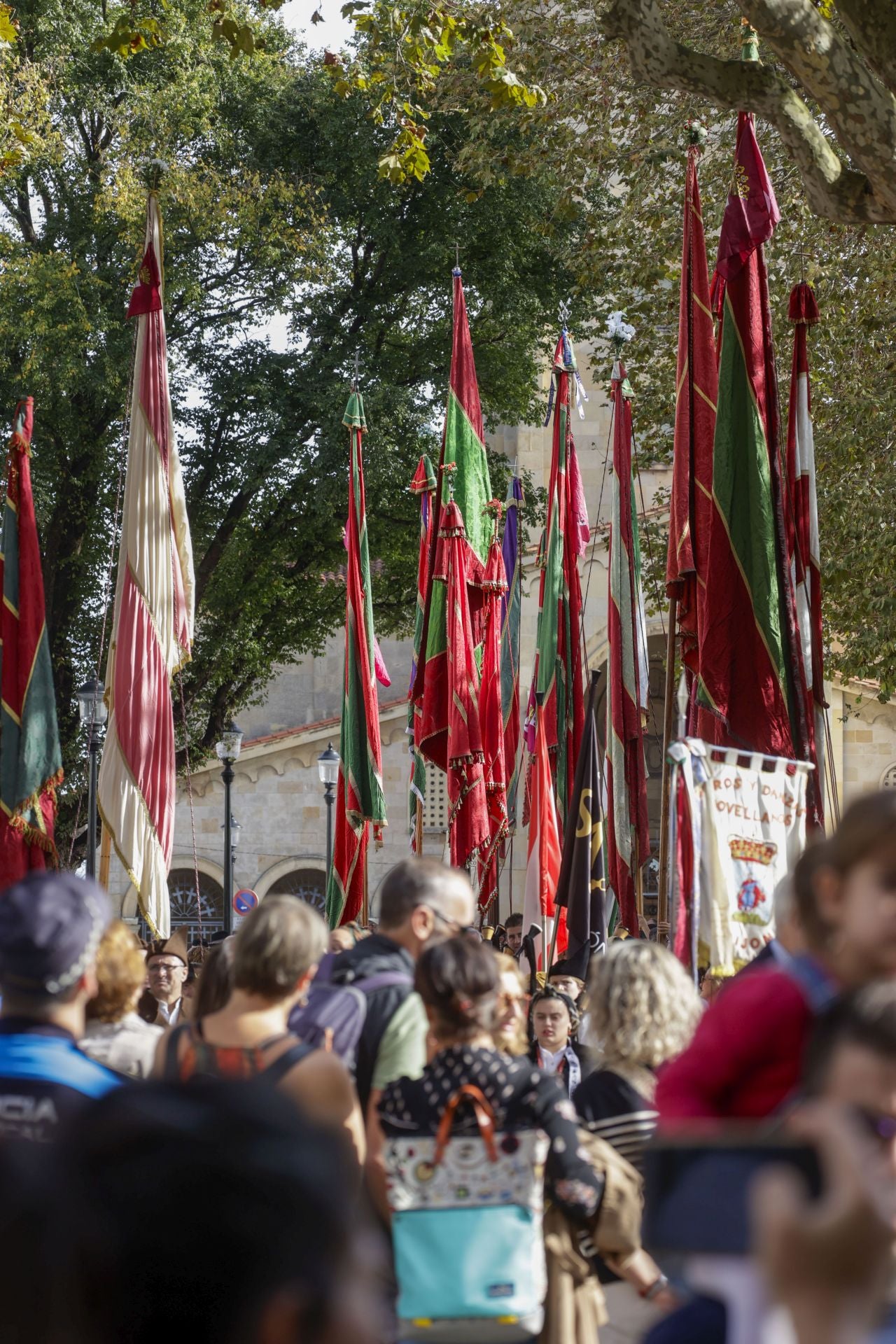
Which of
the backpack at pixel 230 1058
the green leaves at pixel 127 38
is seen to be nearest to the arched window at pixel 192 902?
the green leaves at pixel 127 38

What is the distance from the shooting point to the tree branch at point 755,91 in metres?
7.74

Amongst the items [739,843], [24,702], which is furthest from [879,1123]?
[24,702]

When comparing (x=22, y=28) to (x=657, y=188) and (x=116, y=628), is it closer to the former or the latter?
(x=657, y=188)

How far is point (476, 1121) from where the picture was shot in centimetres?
350

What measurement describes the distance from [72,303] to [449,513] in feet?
25.3

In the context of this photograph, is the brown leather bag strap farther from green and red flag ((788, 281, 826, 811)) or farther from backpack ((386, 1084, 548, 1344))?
green and red flag ((788, 281, 826, 811))

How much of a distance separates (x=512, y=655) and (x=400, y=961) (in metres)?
13.6

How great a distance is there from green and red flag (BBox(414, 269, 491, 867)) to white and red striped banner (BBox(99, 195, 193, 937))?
4020 mm

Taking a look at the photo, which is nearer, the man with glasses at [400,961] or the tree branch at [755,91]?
the man with glasses at [400,961]

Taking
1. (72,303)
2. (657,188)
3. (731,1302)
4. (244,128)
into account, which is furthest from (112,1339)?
(244,128)

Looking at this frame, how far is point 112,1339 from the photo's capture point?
947 mm

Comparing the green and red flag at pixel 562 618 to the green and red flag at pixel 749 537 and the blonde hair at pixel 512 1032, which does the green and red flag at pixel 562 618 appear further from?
the blonde hair at pixel 512 1032

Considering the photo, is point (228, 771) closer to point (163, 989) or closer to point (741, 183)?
point (741, 183)

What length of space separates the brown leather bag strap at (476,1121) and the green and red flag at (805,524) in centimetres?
432
